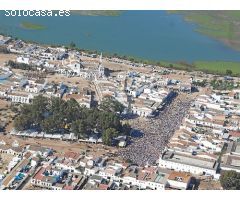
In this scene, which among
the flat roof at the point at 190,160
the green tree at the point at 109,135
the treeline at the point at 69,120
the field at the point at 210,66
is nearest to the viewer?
the flat roof at the point at 190,160

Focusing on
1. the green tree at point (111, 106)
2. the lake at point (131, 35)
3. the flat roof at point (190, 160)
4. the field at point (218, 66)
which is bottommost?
the flat roof at point (190, 160)

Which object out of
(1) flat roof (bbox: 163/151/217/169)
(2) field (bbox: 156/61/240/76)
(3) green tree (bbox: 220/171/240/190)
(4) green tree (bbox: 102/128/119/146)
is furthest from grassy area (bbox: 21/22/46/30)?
(3) green tree (bbox: 220/171/240/190)

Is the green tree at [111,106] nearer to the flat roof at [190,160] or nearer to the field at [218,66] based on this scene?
the flat roof at [190,160]

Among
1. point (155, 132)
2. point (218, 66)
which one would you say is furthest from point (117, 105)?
point (218, 66)

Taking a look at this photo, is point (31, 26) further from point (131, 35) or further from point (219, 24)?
point (219, 24)

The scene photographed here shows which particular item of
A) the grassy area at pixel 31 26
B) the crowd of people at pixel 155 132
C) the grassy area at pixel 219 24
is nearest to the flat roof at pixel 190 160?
the crowd of people at pixel 155 132

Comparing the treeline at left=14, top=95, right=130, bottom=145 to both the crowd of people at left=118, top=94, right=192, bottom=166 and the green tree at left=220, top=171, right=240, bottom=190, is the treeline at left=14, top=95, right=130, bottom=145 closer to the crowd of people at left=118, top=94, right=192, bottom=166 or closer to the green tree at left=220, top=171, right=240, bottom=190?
the crowd of people at left=118, top=94, right=192, bottom=166
